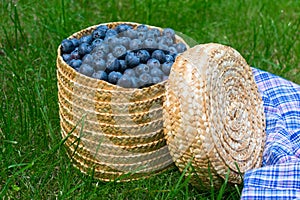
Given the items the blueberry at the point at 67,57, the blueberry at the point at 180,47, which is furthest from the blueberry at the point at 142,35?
the blueberry at the point at 67,57

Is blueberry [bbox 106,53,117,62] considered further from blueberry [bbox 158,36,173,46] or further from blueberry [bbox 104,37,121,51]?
blueberry [bbox 158,36,173,46]

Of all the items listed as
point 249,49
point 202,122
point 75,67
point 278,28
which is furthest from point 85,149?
point 278,28

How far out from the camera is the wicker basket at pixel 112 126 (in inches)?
54.2

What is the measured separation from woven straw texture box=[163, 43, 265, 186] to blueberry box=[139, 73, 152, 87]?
2.7 inches

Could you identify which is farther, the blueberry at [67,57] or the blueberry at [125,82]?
the blueberry at [67,57]

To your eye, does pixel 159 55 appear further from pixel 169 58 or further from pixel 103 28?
pixel 103 28

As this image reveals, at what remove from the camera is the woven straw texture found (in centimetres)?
130

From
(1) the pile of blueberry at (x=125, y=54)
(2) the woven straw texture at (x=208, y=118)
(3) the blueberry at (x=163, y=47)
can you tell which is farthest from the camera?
A: (3) the blueberry at (x=163, y=47)

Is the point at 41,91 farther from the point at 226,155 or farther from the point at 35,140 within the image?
the point at 226,155

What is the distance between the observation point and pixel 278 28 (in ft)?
7.52

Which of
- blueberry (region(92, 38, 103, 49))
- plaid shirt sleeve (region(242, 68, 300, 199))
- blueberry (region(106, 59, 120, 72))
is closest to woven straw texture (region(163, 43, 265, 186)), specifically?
plaid shirt sleeve (region(242, 68, 300, 199))

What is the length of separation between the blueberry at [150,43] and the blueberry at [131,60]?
8cm

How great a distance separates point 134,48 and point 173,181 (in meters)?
0.41

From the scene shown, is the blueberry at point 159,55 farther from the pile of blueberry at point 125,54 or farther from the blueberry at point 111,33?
the blueberry at point 111,33
